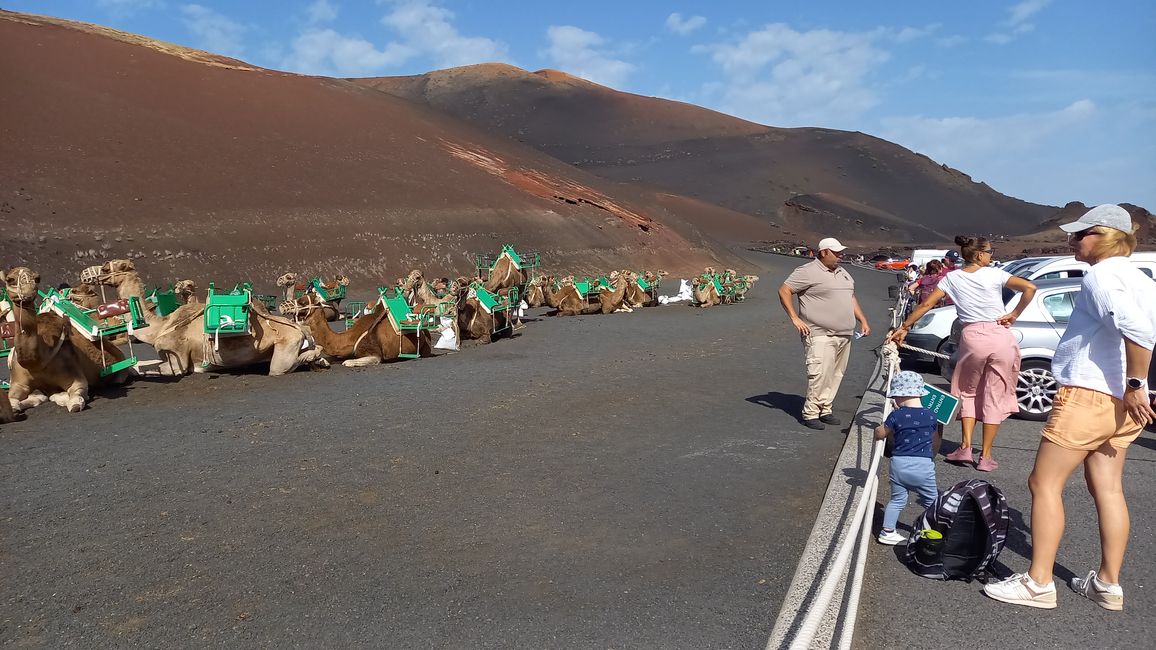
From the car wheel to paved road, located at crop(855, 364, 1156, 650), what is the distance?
3.09 m

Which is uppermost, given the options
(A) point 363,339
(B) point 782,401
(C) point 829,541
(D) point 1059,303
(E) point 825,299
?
(E) point 825,299

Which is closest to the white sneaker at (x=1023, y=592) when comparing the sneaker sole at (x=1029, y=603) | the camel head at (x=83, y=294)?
the sneaker sole at (x=1029, y=603)

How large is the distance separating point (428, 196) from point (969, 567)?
3949 cm

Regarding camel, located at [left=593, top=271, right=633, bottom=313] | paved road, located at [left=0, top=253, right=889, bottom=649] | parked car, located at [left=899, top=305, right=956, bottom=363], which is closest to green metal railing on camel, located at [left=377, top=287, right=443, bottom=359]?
paved road, located at [left=0, top=253, right=889, bottom=649]

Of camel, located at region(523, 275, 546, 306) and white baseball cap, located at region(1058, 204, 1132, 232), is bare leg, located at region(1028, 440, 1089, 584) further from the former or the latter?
camel, located at region(523, 275, 546, 306)

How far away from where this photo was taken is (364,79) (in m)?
185

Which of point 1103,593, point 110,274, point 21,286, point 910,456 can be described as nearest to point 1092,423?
point 1103,593

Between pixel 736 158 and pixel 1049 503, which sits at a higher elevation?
pixel 736 158

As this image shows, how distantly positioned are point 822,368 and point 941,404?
2.69 metres

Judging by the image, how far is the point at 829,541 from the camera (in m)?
5.04

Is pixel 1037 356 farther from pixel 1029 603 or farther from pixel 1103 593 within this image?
pixel 1029 603

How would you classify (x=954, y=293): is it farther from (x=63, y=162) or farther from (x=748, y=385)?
(x=63, y=162)

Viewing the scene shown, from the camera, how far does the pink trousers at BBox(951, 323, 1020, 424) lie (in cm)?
690

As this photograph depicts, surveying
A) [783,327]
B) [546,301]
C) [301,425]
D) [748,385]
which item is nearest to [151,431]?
[301,425]
